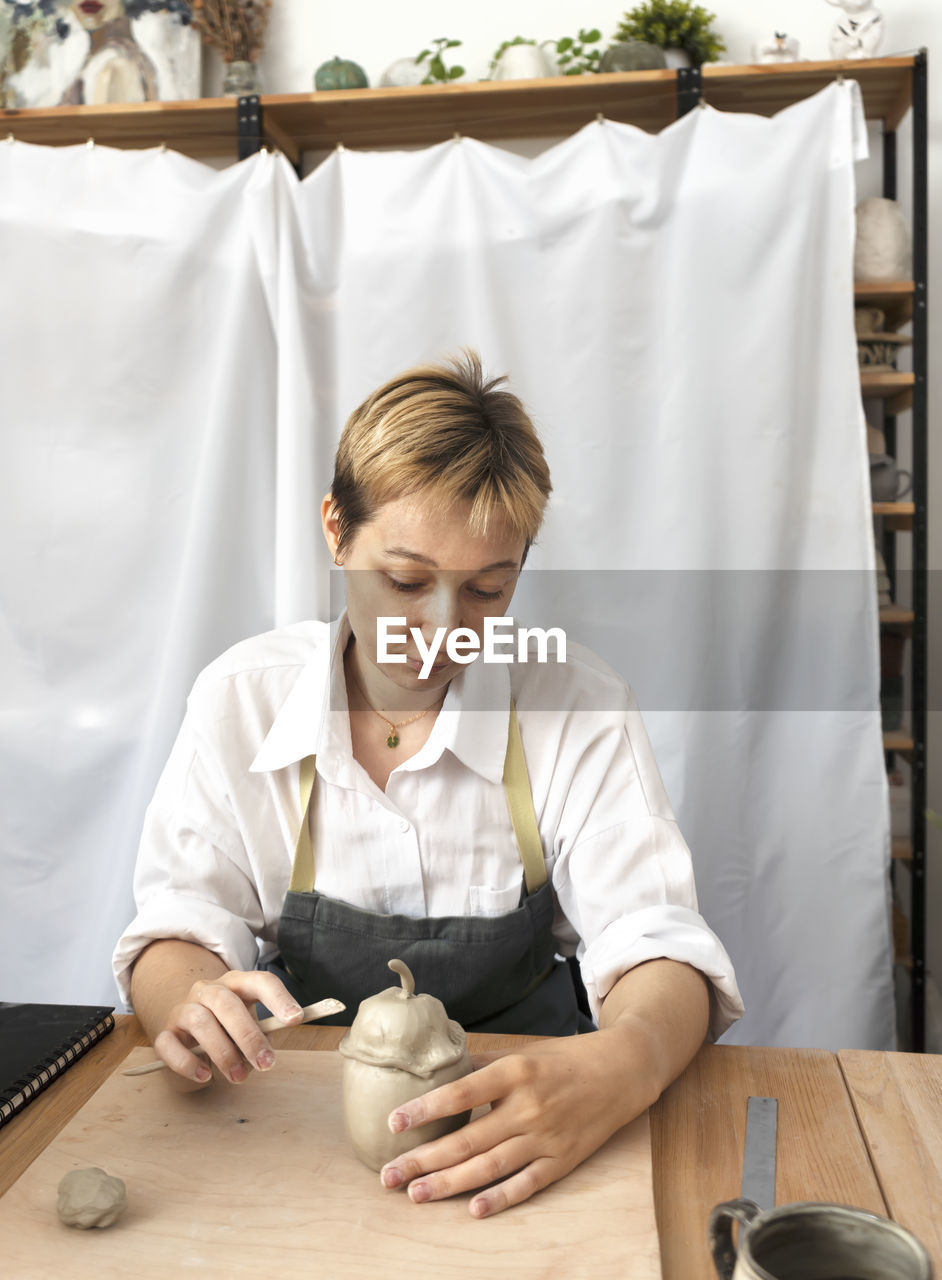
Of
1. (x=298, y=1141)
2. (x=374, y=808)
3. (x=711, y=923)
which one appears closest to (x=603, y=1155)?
(x=298, y=1141)

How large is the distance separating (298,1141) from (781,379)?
1.68 m

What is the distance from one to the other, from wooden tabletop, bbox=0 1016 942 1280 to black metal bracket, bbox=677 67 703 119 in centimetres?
184

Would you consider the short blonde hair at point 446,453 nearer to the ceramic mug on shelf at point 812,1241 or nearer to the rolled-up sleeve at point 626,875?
the rolled-up sleeve at point 626,875

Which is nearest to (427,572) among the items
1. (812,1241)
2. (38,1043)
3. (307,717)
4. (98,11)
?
(307,717)

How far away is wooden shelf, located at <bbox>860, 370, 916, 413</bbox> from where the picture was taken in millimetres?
2137

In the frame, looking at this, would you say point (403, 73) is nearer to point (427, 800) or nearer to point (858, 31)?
point (858, 31)

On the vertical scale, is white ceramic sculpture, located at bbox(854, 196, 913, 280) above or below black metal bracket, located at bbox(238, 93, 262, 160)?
below

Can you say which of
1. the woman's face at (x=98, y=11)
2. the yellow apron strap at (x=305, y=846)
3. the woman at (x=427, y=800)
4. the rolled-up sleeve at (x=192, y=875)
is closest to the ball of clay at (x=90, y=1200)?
the woman at (x=427, y=800)

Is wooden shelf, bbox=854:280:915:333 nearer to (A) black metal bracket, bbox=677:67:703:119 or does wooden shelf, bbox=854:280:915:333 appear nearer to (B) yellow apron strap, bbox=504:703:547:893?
(A) black metal bracket, bbox=677:67:703:119

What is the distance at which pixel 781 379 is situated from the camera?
208 cm

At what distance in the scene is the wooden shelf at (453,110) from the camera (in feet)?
7.06

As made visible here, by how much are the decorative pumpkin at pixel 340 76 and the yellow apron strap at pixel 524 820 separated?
5.48ft

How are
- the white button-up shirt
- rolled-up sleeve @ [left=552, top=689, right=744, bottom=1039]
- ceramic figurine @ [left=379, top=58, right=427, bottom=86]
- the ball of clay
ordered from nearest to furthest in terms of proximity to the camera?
the ball of clay → rolled-up sleeve @ [left=552, top=689, right=744, bottom=1039] → the white button-up shirt → ceramic figurine @ [left=379, top=58, right=427, bottom=86]

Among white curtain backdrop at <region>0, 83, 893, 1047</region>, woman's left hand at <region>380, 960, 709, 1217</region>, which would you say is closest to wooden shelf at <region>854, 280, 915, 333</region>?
white curtain backdrop at <region>0, 83, 893, 1047</region>
